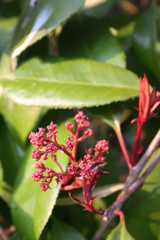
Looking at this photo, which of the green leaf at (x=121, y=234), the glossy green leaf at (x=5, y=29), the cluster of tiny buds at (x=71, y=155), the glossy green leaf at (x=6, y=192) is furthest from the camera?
the glossy green leaf at (x=5, y=29)

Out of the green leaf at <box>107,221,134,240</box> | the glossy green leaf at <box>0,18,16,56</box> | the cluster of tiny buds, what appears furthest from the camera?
the glossy green leaf at <box>0,18,16,56</box>

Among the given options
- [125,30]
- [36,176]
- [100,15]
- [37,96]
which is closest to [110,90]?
[37,96]

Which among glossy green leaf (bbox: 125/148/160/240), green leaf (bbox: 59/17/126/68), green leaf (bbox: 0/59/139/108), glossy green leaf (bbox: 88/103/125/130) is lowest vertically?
glossy green leaf (bbox: 125/148/160/240)

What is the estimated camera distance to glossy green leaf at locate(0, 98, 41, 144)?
0.75 meters

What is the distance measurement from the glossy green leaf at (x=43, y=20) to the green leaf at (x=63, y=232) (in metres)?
0.34

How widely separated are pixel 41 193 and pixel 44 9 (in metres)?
0.37

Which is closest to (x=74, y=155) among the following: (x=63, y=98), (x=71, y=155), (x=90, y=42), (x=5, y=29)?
(x=71, y=155)

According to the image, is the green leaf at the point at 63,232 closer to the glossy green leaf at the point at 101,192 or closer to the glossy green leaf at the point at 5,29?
the glossy green leaf at the point at 101,192

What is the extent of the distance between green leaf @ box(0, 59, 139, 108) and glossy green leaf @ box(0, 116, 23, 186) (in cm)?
14

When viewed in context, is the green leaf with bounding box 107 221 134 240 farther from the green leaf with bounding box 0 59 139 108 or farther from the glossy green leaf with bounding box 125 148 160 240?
the green leaf with bounding box 0 59 139 108

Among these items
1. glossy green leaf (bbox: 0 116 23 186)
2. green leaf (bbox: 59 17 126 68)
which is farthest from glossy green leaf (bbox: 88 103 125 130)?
glossy green leaf (bbox: 0 116 23 186)

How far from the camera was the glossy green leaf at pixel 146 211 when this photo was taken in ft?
2.26

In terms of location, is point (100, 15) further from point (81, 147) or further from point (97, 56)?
point (81, 147)

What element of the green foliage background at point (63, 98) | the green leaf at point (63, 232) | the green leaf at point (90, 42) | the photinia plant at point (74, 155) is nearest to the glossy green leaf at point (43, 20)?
the green foliage background at point (63, 98)
